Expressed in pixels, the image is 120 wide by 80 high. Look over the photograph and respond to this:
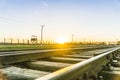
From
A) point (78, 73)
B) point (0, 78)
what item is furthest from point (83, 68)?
point (0, 78)

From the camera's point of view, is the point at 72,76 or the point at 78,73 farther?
the point at 78,73

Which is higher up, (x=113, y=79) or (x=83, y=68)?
(x=83, y=68)

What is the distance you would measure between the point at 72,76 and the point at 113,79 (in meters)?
1.56

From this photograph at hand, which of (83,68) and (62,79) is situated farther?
(83,68)

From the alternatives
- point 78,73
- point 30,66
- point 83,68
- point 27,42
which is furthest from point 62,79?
point 27,42

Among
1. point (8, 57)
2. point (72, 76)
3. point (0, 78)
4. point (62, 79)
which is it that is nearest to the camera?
point (62, 79)

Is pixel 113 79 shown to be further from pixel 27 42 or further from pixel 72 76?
pixel 27 42

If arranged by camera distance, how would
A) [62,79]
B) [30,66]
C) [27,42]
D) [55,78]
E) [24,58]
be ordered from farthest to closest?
[27,42], [24,58], [30,66], [62,79], [55,78]

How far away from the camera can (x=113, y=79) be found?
3.92 m

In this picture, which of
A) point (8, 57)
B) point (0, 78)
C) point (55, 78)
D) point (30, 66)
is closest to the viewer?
point (55, 78)

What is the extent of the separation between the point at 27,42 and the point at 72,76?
56891mm

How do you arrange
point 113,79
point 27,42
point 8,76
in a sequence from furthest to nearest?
point 27,42
point 113,79
point 8,76

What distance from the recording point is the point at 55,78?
211cm

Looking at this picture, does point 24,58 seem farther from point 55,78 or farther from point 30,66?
point 55,78
